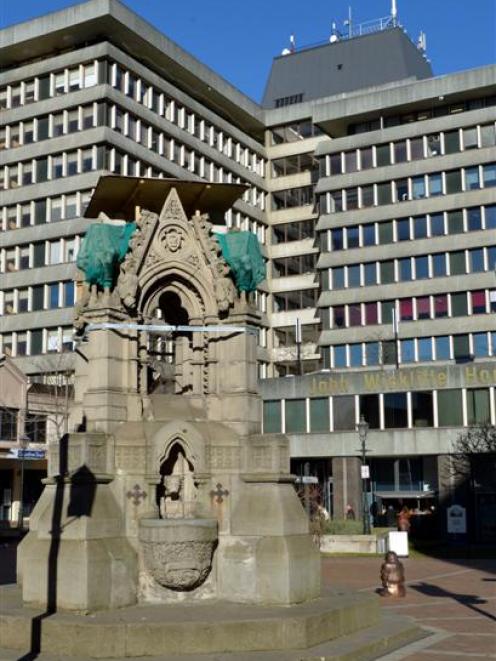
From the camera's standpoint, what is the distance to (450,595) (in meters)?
A: 24.8

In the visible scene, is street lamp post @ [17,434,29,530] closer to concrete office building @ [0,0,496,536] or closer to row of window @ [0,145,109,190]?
concrete office building @ [0,0,496,536]

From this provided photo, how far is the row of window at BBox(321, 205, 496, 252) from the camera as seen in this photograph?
75625mm

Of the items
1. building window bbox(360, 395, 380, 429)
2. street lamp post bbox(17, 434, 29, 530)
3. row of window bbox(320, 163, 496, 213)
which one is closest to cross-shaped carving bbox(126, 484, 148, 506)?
street lamp post bbox(17, 434, 29, 530)

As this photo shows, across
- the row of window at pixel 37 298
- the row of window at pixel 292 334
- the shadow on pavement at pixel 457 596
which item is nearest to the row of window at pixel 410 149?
the row of window at pixel 292 334

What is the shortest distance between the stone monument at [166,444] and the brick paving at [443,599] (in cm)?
264

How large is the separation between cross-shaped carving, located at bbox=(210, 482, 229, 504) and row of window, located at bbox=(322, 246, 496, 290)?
197ft

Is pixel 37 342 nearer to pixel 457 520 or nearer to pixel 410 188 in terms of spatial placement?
pixel 410 188

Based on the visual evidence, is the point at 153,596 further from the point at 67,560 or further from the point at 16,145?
the point at 16,145

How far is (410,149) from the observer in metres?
80.2

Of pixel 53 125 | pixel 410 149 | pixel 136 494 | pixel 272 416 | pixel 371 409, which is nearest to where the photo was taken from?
pixel 136 494

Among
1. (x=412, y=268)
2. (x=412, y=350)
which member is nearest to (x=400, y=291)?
(x=412, y=268)

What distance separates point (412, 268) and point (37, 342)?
29.7 metres

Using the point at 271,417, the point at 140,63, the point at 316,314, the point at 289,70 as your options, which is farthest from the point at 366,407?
the point at 289,70

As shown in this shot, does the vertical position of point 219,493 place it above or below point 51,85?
below
